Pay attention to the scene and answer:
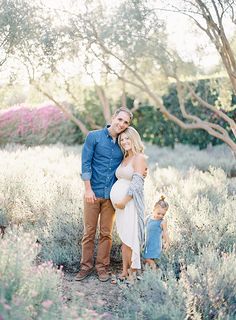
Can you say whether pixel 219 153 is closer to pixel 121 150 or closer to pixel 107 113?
pixel 107 113

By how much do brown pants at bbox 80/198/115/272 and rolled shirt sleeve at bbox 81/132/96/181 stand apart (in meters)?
0.28

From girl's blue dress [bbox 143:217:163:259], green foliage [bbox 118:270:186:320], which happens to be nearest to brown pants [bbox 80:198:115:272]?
girl's blue dress [bbox 143:217:163:259]

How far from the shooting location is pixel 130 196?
5.40m

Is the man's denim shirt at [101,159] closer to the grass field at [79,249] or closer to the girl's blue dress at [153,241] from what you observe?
the girl's blue dress at [153,241]

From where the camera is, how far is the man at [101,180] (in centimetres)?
557

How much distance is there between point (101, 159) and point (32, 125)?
16.5 meters

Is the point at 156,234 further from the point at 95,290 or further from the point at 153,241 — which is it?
the point at 95,290

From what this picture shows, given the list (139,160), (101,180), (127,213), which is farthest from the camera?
(101,180)

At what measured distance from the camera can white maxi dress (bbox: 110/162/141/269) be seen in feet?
17.8

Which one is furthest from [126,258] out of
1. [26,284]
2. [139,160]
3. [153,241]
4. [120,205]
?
[26,284]

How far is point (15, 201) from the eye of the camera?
7.57 metres

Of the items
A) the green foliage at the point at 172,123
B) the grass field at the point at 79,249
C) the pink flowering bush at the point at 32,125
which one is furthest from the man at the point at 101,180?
the pink flowering bush at the point at 32,125

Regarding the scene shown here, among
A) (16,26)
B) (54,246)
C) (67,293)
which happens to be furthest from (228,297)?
(16,26)

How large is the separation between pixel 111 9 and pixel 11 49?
2077mm
